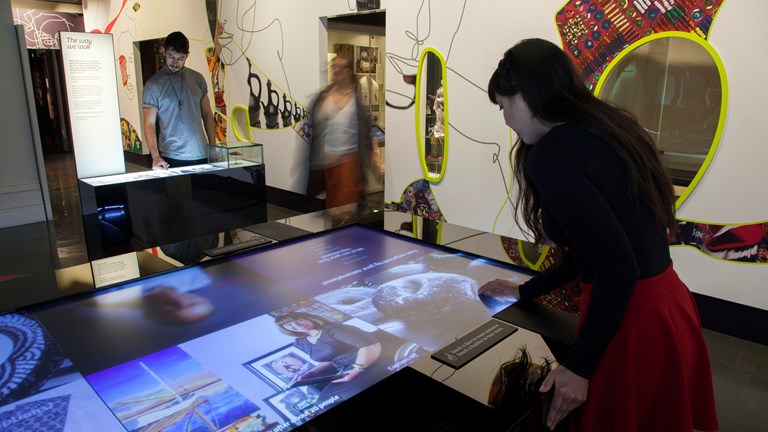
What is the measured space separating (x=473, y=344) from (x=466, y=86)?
3055 mm

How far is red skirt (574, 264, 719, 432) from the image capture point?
41.0 inches

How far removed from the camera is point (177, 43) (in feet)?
13.5

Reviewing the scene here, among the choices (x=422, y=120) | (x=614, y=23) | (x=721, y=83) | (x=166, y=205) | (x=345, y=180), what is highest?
(x=614, y=23)

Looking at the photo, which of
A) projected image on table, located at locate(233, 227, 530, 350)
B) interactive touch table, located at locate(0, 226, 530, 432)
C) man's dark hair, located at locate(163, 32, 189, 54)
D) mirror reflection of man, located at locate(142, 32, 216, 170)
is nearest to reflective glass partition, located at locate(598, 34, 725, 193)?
projected image on table, located at locate(233, 227, 530, 350)

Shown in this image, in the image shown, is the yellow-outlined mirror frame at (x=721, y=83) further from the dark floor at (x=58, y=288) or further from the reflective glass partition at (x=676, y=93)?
the dark floor at (x=58, y=288)

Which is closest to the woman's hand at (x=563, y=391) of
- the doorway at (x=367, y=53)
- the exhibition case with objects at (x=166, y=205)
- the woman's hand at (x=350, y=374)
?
the woman's hand at (x=350, y=374)

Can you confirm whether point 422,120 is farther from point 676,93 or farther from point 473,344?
point 473,344

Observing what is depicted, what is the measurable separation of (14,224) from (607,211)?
242 inches

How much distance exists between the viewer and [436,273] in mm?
1549

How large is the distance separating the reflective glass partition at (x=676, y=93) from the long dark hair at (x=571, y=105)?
202 cm

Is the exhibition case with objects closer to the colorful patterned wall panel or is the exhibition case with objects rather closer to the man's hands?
the man's hands

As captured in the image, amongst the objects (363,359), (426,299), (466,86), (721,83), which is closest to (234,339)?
(363,359)

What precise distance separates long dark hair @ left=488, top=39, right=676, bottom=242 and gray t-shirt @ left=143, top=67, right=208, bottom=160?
3.96 m

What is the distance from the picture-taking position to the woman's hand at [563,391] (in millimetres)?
1008
